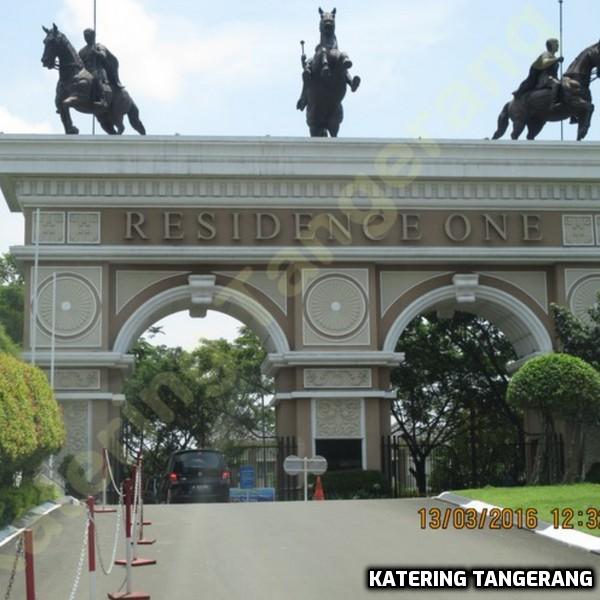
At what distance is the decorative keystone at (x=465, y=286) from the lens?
85.4ft

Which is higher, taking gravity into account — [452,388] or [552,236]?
[552,236]

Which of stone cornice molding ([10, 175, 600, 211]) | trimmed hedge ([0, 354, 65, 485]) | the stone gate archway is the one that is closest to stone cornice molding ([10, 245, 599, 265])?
the stone gate archway

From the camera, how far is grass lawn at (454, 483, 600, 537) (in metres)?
14.2

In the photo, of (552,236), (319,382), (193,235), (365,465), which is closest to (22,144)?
(193,235)

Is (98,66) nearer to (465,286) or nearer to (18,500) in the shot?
(465,286)

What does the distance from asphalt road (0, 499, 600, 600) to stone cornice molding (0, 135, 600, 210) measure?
10651mm

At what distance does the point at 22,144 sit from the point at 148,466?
2310 centimetres

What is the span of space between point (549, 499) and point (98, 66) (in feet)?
52.3

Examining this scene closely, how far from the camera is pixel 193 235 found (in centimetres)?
2558

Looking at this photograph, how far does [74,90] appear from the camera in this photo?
86.5 feet

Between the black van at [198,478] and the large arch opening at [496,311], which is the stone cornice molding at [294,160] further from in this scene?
the black van at [198,478]

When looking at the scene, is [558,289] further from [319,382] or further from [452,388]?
[452,388]

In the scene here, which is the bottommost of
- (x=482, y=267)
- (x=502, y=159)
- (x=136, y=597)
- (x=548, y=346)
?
(x=136, y=597)
